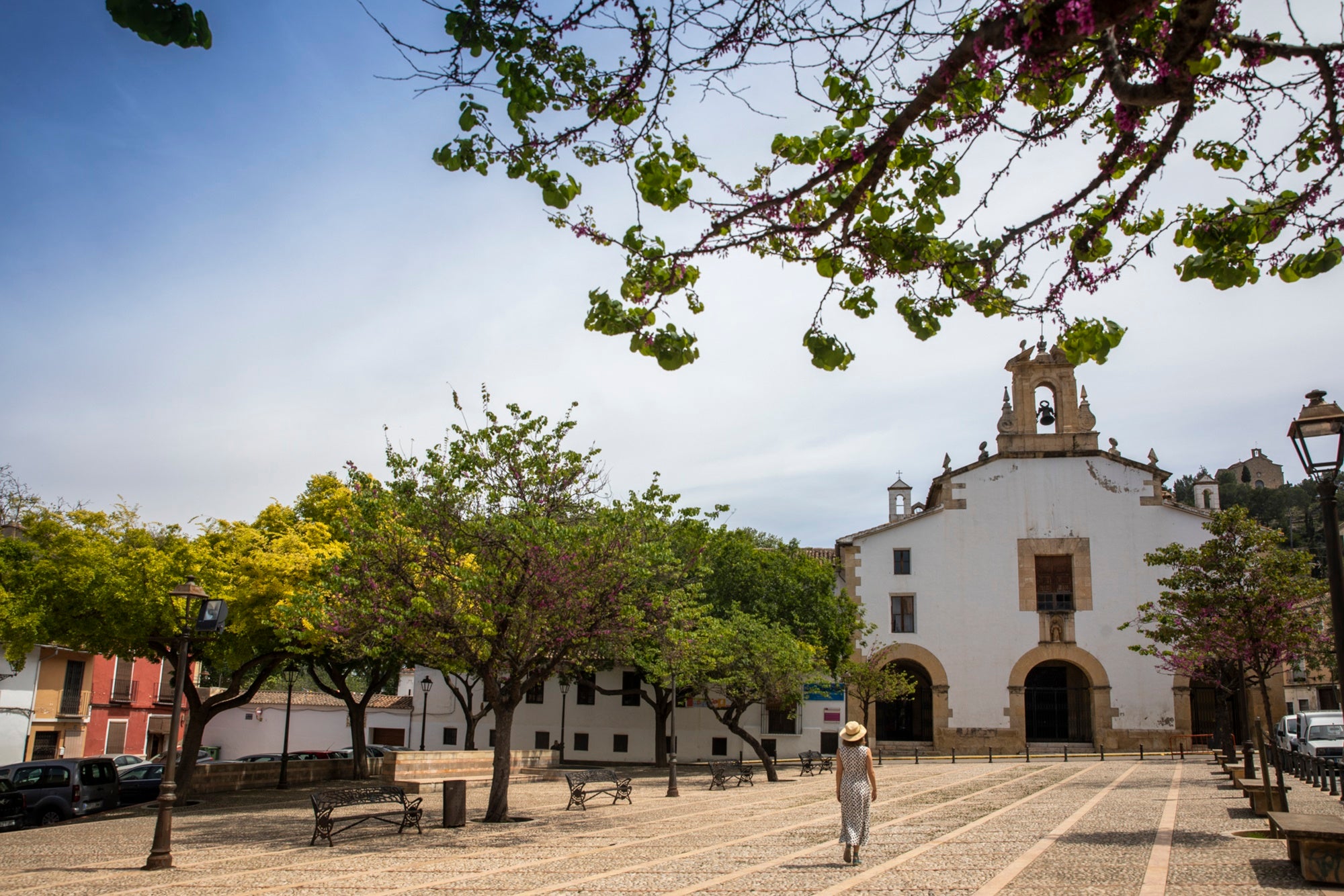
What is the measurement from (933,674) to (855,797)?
28173mm

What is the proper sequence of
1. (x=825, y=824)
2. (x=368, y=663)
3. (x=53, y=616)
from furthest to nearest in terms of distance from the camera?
(x=368, y=663) < (x=53, y=616) < (x=825, y=824)

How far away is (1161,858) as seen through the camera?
376 inches

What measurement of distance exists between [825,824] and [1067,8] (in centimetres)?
1258

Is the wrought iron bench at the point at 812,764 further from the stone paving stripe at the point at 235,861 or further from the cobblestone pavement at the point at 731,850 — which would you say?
the stone paving stripe at the point at 235,861

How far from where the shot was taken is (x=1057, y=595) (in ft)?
122

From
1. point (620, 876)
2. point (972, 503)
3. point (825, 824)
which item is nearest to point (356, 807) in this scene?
point (825, 824)

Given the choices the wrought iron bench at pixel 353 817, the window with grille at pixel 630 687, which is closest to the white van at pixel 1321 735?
the wrought iron bench at pixel 353 817

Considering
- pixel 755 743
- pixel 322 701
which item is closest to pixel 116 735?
pixel 322 701

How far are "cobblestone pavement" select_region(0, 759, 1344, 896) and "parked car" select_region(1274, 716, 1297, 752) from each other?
4.73 metres

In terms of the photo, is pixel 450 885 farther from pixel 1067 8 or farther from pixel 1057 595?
pixel 1057 595

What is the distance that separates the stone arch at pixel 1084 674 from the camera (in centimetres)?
3531

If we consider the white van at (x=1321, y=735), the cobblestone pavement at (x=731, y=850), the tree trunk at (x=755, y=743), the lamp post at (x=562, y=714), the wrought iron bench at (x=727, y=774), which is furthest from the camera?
the lamp post at (x=562, y=714)

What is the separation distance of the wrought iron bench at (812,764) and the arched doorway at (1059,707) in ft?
29.8

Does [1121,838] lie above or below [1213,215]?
below
